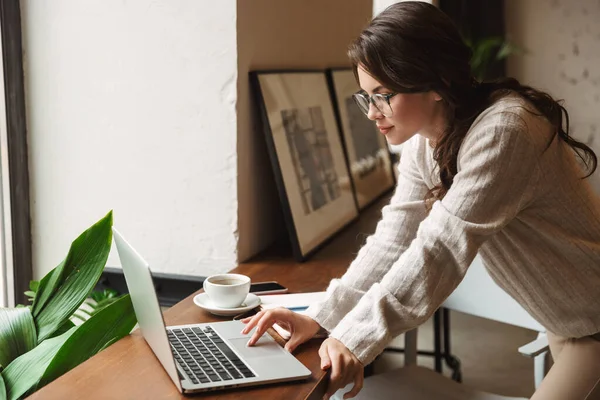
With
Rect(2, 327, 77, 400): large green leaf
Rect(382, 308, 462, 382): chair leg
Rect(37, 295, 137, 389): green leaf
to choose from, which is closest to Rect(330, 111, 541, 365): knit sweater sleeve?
Rect(37, 295, 137, 389): green leaf

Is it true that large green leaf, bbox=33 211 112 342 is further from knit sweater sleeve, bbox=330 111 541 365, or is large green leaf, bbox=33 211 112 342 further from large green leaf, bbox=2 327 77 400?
knit sweater sleeve, bbox=330 111 541 365

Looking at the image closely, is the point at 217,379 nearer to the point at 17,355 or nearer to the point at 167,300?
the point at 17,355

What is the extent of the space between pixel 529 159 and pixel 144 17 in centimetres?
104

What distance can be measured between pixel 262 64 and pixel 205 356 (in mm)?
971

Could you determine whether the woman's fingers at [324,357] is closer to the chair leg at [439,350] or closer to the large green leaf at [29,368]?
the large green leaf at [29,368]

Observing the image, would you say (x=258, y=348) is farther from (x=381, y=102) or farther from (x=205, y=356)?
(x=381, y=102)

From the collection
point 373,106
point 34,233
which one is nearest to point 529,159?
point 373,106

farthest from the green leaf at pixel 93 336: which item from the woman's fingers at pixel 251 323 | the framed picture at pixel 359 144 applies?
the framed picture at pixel 359 144

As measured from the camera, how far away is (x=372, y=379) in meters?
1.72

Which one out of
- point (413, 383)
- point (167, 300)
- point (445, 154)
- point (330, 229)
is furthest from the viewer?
point (330, 229)

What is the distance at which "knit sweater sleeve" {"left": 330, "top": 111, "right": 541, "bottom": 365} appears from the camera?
46.6 inches

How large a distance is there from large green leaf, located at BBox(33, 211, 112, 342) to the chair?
2.19 feet

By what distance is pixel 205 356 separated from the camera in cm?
119

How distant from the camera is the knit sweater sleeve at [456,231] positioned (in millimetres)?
1183
